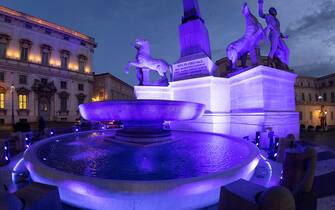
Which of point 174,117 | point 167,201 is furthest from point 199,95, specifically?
point 167,201

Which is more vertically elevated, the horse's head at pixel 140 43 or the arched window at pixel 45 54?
the arched window at pixel 45 54

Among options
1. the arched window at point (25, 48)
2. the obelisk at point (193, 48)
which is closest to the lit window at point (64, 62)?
the arched window at point (25, 48)

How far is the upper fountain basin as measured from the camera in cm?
428

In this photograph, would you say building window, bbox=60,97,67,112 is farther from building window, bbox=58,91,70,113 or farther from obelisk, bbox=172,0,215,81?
obelisk, bbox=172,0,215,81

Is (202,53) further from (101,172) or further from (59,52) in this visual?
(59,52)

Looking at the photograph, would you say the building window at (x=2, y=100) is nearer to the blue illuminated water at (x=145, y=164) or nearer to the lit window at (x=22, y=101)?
the lit window at (x=22, y=101)

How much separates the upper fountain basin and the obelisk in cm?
514

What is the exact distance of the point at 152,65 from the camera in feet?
35.6

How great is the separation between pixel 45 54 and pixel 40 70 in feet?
11.8

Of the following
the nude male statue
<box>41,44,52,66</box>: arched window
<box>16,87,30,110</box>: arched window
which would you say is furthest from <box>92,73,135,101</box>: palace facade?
the nude male statue

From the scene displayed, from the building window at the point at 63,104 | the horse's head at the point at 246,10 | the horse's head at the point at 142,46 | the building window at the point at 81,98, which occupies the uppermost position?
the horse's head at the point at 246,10

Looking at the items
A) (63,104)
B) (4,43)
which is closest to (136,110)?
(4,43)

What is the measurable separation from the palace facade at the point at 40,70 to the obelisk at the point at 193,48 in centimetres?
2508

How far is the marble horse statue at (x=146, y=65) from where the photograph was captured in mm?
10641
